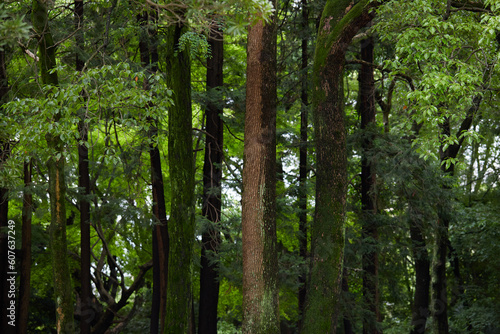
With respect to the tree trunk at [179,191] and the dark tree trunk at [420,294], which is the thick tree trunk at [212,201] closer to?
the tree trunk at [179,191]

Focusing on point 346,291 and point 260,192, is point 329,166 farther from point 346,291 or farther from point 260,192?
point 346,291

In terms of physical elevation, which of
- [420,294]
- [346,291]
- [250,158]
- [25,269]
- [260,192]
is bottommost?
[346,291]

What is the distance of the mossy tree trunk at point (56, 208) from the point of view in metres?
9.04

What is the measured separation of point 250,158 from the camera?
8.12 m

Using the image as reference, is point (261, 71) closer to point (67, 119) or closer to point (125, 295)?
point (67, 119)

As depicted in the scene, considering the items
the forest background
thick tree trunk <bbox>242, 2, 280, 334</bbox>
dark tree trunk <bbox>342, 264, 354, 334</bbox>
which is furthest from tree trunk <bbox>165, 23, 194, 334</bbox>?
dark tree trunk <bbox>342, 264, 354, 334</bbox>

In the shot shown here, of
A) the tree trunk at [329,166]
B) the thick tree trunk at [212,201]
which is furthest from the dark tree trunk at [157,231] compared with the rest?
the tree trunk at [329,166]

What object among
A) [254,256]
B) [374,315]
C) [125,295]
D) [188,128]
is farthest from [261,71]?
[125,295]

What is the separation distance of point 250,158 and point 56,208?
3.77m

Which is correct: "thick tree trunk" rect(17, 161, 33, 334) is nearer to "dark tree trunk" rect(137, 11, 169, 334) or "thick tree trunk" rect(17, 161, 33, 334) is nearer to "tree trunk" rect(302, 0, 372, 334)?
"dark tree trunk" rect(137, 11, 169, 334)

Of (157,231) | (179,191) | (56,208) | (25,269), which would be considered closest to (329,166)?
(179,191)

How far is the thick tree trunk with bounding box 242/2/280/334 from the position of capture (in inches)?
305

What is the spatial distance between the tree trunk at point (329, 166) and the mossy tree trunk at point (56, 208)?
13.6ft

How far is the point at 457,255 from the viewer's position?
63.8ft
